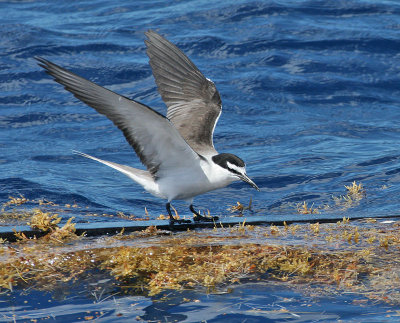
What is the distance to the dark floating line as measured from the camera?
668cm

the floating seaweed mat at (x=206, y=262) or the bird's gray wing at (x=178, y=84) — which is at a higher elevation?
the bird's gray wing at (x=178, y=84)

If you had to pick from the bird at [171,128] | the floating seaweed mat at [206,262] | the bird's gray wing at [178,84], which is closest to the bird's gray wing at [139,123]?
the bird at [171,128]

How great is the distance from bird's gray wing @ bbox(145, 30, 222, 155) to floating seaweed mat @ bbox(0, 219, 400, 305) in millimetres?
2733

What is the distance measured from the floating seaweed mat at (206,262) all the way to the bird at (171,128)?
41.0 inches

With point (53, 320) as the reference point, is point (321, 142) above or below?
below

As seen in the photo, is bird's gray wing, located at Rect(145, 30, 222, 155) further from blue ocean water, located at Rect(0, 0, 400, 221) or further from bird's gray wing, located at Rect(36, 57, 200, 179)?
blue ocean water, located at Rect(0, 0, 400, 221)

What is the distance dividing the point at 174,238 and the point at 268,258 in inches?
42.7

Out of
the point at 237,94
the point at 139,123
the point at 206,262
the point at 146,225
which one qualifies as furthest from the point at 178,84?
the point at 237,94

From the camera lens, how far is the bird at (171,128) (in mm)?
6605

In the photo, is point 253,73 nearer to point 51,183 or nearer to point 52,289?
point 51,183

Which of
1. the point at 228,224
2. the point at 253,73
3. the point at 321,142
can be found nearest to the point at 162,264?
the point at 228,224

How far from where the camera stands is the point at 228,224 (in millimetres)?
7414

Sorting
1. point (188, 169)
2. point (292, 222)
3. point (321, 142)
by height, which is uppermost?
point (188, 169)

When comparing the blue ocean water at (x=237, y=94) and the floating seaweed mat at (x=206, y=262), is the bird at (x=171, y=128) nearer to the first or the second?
the floating seaweed mat at (x=206, y=262)
